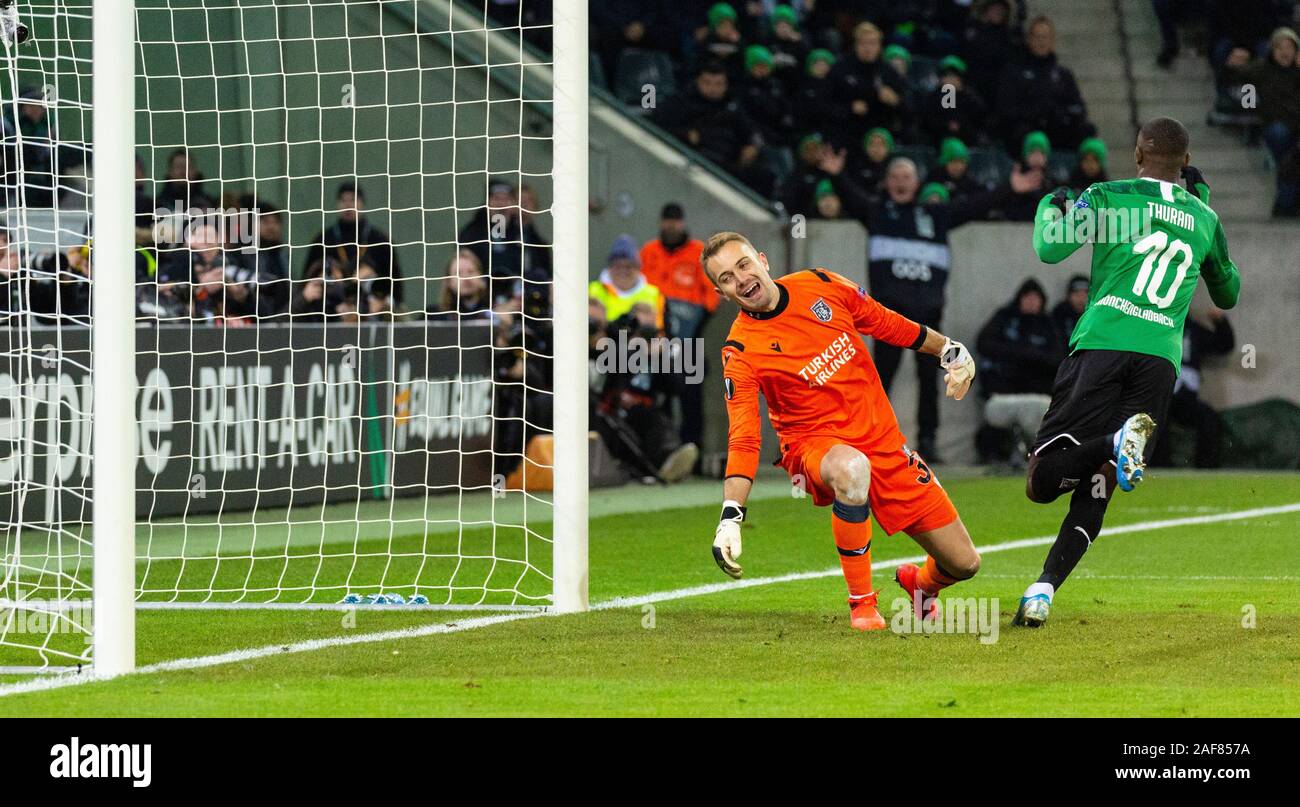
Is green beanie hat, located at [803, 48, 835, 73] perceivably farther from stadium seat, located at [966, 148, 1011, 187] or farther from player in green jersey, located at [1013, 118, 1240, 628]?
player in green jersey, located at [1013, 118, 1240, 628]

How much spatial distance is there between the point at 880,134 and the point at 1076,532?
10513mm

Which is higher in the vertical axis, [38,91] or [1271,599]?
[38,91]

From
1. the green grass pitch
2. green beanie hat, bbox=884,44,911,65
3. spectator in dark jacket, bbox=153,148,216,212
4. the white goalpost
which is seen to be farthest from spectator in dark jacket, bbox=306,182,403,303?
green beanie hat, bbox=884,44,911,65

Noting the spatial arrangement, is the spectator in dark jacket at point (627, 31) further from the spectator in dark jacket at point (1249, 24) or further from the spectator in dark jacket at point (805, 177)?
the spectator in dark jacket at point (1249, 24)

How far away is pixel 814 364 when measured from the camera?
285 inches

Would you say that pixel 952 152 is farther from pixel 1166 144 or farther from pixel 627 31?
pixel 1166 144

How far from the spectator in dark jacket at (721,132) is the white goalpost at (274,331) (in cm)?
148

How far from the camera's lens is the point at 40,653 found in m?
6.82

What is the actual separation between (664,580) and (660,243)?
24.5ft

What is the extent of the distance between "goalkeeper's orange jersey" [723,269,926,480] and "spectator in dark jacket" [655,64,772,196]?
442 inches

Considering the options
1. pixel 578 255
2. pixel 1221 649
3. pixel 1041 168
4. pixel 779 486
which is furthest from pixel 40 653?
pixel 1041 168

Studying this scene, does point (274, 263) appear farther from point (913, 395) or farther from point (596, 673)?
point (596, 673)

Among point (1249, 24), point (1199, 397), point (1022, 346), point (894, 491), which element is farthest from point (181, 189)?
point (1249, 24)

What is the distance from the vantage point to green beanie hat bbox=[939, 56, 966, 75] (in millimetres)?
19016
